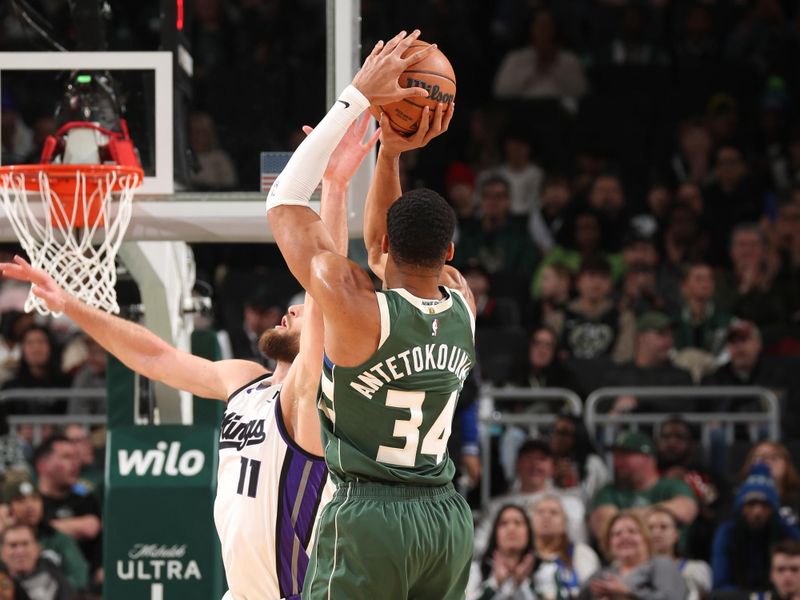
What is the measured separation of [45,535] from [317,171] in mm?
5424

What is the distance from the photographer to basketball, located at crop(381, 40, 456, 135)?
483 centimetres

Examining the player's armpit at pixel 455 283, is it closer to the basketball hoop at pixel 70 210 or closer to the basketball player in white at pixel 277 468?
the basketball player in white at pixel 277 468

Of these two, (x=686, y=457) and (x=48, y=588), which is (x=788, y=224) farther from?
(x=48, y=588)

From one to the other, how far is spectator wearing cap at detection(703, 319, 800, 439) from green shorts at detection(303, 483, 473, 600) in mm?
6328

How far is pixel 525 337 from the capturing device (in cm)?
1077

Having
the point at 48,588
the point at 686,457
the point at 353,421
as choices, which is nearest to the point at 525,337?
the point at 686,457

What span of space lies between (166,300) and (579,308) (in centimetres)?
506

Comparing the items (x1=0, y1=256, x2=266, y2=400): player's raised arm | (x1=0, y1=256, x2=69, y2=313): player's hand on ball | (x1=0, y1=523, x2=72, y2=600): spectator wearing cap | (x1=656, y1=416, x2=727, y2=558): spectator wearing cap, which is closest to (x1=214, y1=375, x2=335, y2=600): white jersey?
(x1=0, y1=256, x2=266, y2=400): player's raised arm

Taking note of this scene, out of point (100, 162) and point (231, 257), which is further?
point (231, 257)

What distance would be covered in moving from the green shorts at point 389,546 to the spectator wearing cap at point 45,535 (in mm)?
5084

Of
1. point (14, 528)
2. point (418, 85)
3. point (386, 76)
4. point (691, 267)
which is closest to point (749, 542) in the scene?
point (691, 267)

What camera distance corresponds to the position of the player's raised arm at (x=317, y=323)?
4953 millimetres

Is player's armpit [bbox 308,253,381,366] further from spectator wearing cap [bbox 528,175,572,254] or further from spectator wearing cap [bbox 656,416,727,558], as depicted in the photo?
spectator wearing cap [bbox 528,175,572,254]

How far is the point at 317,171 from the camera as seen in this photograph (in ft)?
15.0
